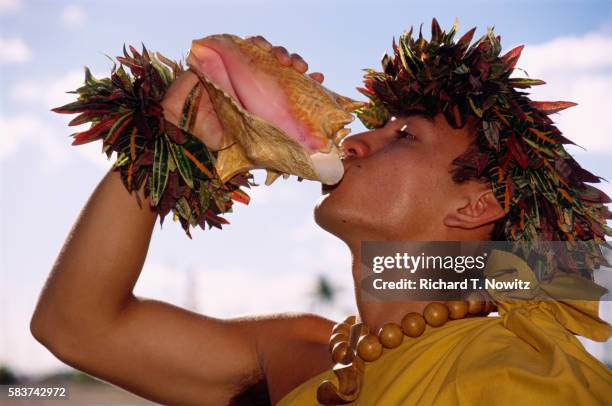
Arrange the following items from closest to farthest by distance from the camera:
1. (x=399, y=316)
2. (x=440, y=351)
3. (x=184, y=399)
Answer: (x=440, y=351) < (x=399, y=316) < (x=184, y=399)

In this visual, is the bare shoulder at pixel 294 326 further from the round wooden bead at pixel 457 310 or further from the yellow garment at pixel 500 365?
the round wooden bead at pixel 457 310

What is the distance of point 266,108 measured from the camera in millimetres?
3537

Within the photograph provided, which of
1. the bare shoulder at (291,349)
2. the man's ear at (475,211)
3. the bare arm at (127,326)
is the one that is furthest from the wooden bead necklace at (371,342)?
the bare arm at (127,326)

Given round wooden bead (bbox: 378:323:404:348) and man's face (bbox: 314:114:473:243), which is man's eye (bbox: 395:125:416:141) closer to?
man's face (bbox: 314:114:473:243)

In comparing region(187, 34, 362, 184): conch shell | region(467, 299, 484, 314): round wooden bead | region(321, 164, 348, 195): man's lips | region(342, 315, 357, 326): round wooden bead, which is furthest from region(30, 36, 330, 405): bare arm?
region(467, 299, 484, 314): round wooden bead

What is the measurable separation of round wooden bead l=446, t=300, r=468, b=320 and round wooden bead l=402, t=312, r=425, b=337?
0.41ft

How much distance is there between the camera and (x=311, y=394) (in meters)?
3.39

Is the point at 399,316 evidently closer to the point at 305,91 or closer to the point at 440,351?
the point at 440,351

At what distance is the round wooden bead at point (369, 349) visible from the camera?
337 cm

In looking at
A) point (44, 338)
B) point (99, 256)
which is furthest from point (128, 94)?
point (44, 338)

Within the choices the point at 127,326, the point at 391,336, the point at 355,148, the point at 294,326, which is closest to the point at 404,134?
the point at 355,148

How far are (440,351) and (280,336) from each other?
3.36 ft

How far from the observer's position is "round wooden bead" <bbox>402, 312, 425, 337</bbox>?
337cm

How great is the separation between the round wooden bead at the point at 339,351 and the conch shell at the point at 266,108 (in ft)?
2.27
